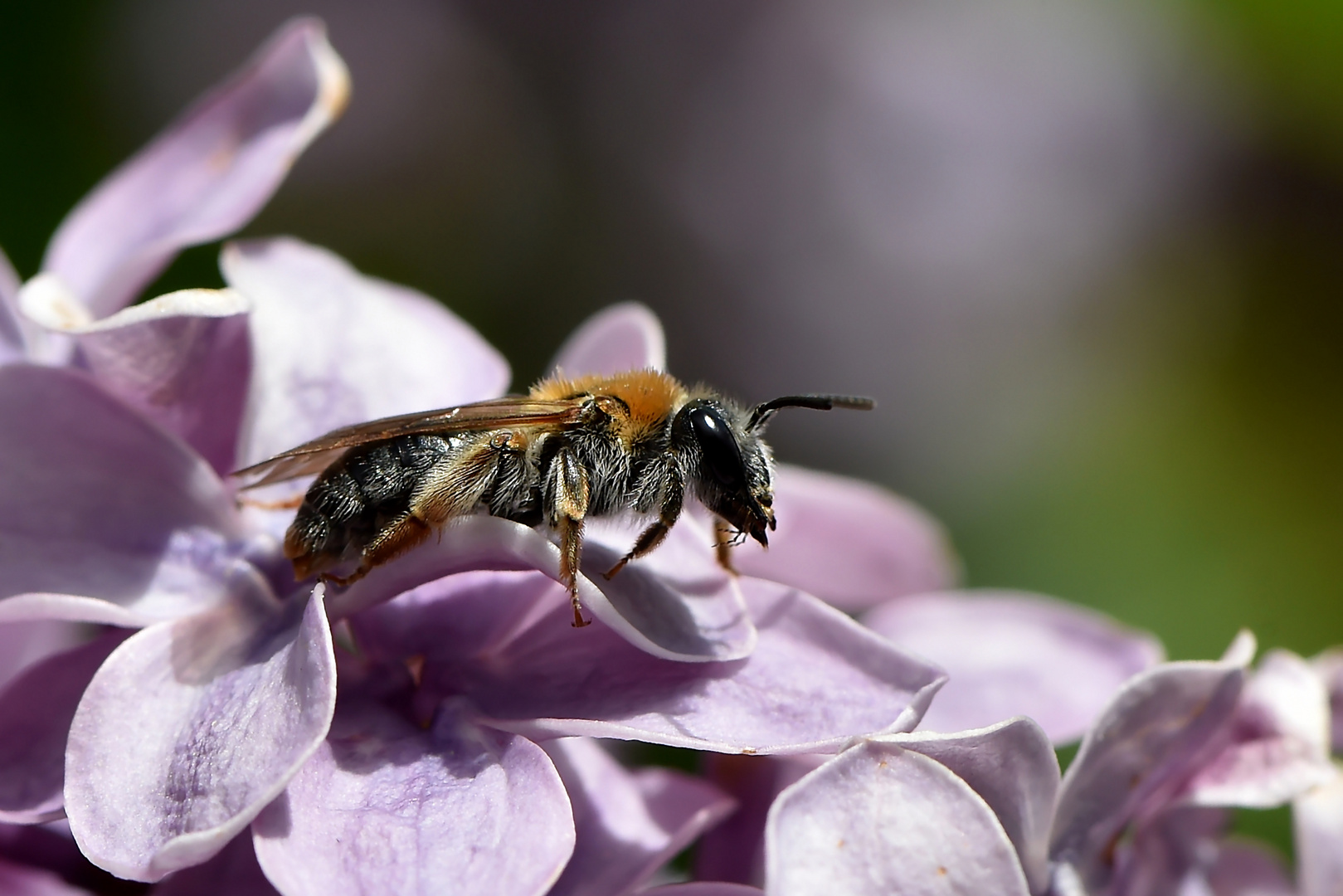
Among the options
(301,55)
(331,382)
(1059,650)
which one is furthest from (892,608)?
(301,55)

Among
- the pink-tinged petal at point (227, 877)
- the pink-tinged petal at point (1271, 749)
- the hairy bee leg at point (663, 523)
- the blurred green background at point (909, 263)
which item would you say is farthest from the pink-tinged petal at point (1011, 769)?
the blurred green background at point (909, 263)

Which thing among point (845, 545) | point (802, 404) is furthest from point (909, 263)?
point (802, 404)

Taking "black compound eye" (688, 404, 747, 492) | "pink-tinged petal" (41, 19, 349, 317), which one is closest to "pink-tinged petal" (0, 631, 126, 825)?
"pink-tinged petal" (41, 19, 349, 317)

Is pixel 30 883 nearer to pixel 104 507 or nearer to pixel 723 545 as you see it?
pixel 104 507

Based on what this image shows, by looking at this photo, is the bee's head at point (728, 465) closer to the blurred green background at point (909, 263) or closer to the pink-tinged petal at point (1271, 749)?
the pink-tinged petal at point (1271, 749)

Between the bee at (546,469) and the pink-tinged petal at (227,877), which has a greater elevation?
the bee at (546,469)

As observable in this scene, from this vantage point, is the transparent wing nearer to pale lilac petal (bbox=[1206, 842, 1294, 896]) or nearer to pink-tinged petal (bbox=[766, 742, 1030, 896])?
pink-tinged petal (bbox=[766, 742, 1030, 896])

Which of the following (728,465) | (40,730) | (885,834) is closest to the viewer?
(885,834)
